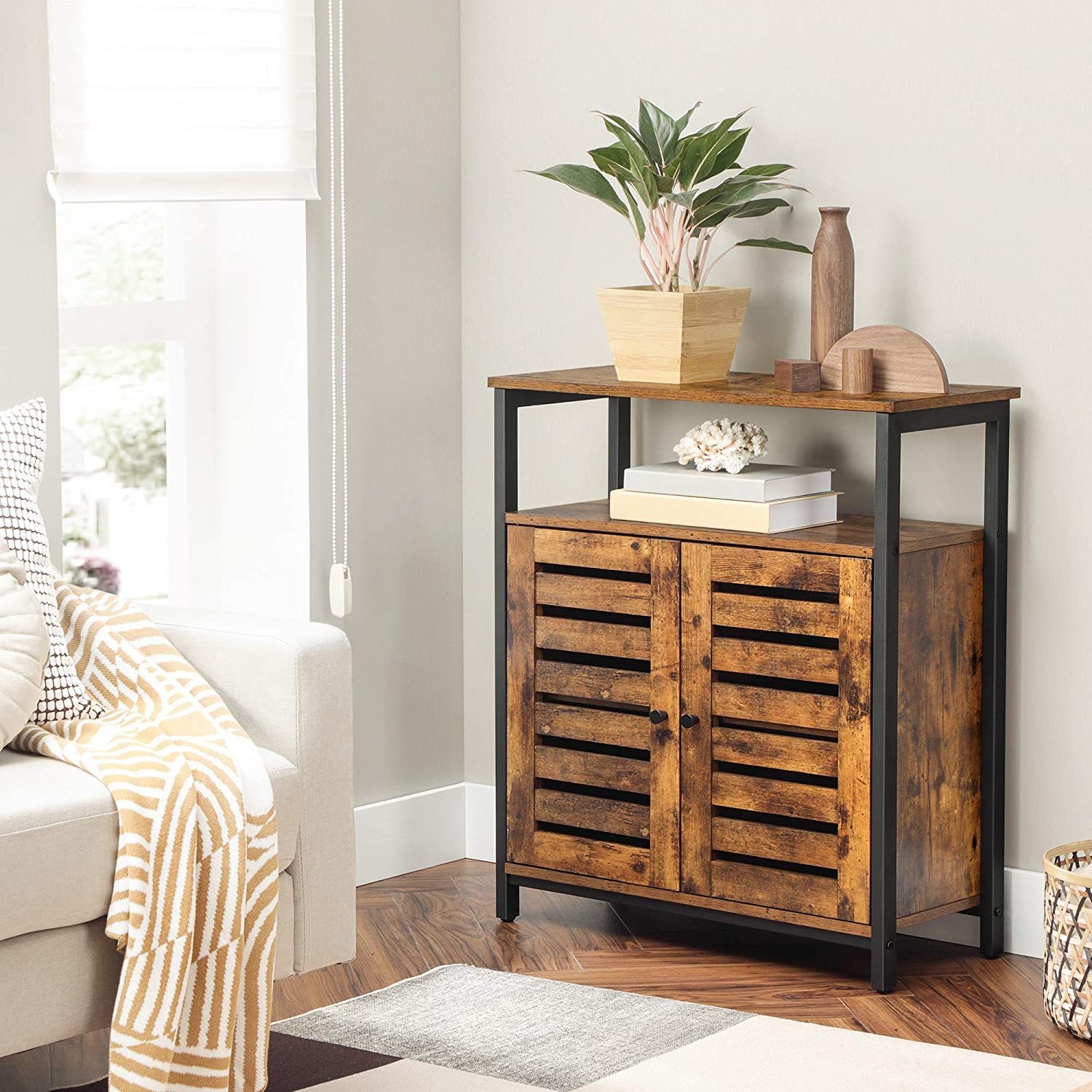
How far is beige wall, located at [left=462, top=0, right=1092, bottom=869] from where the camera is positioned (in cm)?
312

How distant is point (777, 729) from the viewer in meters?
3.09

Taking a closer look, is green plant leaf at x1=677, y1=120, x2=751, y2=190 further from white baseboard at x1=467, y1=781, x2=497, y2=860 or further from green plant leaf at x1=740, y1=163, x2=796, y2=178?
white baseboard at x1=467, y1=781, x2=497, y2=860

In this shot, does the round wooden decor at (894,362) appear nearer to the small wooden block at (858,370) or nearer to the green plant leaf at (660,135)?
the small wooden block at (858,370)

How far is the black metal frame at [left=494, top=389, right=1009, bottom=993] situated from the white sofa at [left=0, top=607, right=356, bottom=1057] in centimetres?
78

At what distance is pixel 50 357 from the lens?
3.06 m

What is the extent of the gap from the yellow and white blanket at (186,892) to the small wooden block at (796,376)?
43.4 inches

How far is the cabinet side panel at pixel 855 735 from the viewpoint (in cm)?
294

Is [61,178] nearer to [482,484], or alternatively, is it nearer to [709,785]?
[482,484]

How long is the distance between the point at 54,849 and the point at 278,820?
349mm

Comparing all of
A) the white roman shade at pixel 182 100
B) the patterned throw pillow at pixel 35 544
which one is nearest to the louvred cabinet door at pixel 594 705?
the white roman shade at pixel 182 100

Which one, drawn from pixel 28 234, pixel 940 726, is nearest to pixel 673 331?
pixel 940 726

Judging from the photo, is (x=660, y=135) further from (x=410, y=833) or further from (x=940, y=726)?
(x=410, y=833)

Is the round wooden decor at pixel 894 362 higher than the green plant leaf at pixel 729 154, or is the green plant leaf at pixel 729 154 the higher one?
the green plant leaf at pixel 729 154

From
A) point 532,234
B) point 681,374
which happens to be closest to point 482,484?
point 532,234
